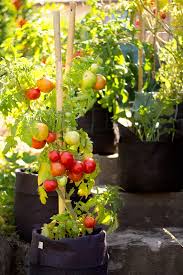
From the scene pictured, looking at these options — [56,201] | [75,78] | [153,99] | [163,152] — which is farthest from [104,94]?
[75,78]

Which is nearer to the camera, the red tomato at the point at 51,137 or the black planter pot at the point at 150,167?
the red tomato at the point at 51,137

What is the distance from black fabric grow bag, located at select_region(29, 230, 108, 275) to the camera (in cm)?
252

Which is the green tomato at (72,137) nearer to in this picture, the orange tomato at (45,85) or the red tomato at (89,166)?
the red tomato at (89,166)

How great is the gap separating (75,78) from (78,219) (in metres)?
0.62

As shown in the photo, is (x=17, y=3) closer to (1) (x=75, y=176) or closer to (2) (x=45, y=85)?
(2) (x=45, y=85)

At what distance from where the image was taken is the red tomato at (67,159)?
2.50 meters

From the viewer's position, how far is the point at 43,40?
508 cm

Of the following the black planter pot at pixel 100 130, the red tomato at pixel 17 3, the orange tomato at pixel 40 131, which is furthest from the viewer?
the red tomato at pixel 17 3

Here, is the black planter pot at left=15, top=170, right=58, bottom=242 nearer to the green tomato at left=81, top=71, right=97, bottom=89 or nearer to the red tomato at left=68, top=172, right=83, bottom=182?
the red tomato at left=68, top=172, right=83, bottom=182

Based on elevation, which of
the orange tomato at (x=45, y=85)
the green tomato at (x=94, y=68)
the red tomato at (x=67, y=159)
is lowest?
the red tomato at (x=67, y=159)

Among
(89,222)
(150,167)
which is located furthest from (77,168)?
(150,167)

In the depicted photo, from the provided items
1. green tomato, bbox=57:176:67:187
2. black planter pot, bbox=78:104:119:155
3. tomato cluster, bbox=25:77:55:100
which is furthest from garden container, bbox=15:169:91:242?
black planter pot, bbox=78:104:119:155

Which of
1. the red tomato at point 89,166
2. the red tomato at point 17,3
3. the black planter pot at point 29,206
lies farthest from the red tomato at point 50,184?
the red tomato at point 17,3

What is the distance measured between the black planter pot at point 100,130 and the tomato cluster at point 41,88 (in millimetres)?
2244
